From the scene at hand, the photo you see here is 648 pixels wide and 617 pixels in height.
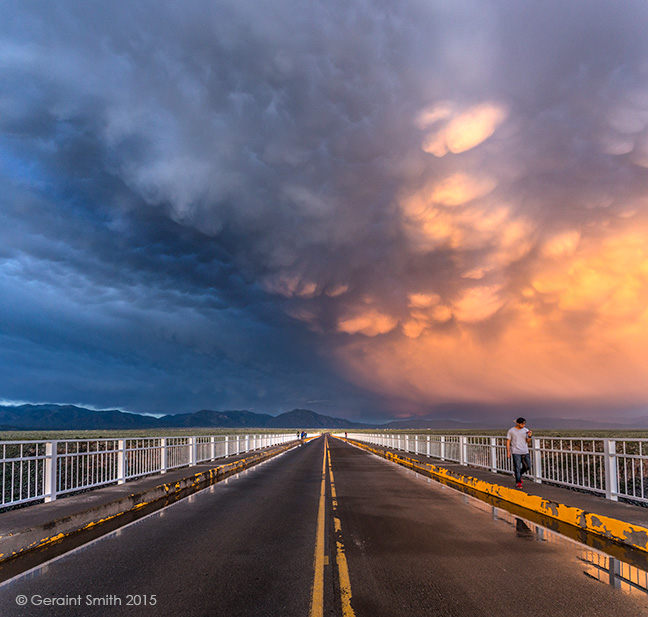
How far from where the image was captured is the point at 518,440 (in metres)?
14.1

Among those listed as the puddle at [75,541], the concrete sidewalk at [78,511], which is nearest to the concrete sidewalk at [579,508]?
the puddle at [75,541]

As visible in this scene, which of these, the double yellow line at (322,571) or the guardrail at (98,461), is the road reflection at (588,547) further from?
the guardrail at (98,461)

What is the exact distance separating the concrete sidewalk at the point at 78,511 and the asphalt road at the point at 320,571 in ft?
3.21

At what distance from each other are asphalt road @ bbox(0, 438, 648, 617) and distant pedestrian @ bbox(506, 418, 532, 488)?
3.14 m

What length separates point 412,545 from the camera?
786cm

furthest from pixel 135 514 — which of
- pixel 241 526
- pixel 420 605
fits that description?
pixel 420 605

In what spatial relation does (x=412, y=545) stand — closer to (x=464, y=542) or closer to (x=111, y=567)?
(x=464, y=542)

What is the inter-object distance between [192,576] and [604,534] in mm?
7363

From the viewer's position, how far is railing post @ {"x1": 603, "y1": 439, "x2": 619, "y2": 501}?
38.3 ft

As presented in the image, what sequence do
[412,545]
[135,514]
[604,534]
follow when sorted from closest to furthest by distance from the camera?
[412,545], [604,534], [135,514]

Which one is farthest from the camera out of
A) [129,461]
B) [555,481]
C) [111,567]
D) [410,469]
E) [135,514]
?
[410,469]

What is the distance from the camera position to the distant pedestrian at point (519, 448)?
44.7ft

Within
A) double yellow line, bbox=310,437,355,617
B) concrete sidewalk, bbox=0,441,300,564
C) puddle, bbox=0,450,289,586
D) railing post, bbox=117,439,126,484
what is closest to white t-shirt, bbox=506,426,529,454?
double yellow line, bbox=310,437,355,617

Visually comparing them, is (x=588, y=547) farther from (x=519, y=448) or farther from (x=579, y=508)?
(x=519, y=448)
